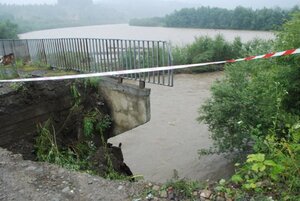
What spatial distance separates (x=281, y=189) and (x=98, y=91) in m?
4.88

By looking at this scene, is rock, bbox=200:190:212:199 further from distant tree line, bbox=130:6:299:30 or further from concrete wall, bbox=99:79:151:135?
distant tree line, bbox=130:6:299:30

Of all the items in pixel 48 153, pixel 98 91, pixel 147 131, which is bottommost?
pixel 147 131

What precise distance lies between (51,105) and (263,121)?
4.04m

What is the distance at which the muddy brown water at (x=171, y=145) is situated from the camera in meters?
7.85

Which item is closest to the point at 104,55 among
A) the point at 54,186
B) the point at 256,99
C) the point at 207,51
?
the point at 256,99

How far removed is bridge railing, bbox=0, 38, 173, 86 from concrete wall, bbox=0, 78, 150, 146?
0.45m

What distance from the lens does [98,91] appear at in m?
6.98

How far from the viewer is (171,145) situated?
31.2 feet

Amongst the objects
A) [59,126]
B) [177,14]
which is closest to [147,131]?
[59,126]

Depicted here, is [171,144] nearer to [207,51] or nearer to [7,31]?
[207,51]

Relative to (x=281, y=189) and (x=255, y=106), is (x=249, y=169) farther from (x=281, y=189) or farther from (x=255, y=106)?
(x=255, y=106)

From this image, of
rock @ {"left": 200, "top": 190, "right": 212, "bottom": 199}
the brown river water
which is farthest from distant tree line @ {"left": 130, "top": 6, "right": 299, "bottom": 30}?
rock @ {"left": 200, "top": 190, "right": 212, "bottom": 199}

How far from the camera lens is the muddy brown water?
25.7 ft

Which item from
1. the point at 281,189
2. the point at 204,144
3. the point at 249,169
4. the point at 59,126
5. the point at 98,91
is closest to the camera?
the point at 281,189
